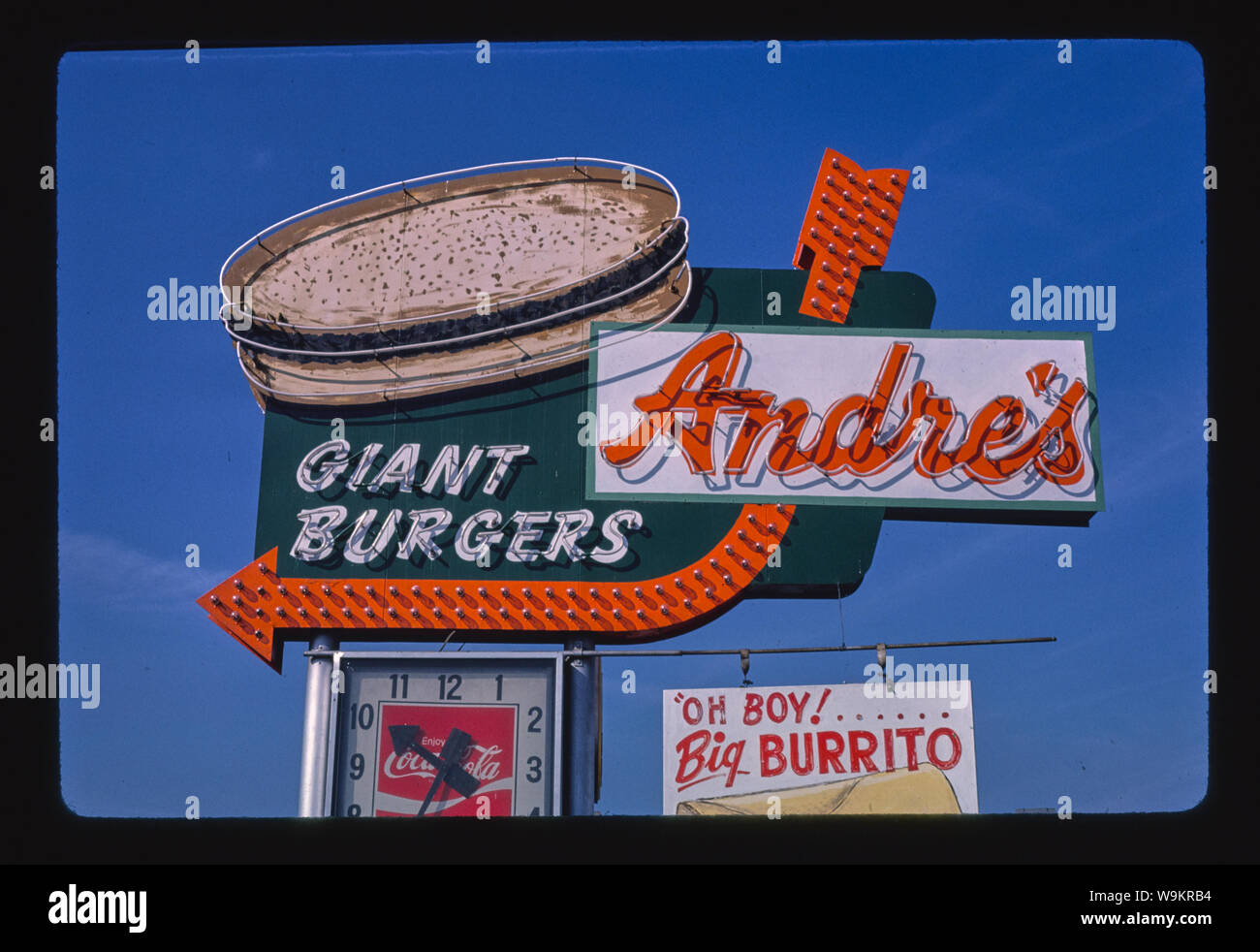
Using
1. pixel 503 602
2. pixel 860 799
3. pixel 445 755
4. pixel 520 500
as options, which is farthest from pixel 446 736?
pixel 860 799

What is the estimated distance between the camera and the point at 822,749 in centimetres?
1310

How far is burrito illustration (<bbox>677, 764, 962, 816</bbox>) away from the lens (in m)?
12.9

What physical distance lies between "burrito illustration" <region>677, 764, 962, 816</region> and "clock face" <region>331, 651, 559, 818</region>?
1505 millimetres

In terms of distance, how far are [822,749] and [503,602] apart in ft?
10.2

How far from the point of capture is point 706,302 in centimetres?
1409

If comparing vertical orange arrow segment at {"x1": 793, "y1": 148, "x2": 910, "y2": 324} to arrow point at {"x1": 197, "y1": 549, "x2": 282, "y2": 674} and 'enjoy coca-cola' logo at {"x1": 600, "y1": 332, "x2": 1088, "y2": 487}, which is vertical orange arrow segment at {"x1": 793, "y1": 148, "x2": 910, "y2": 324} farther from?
arrow point at {"x1": 197, "y1": 549, "x2": 282, "y2": 674}

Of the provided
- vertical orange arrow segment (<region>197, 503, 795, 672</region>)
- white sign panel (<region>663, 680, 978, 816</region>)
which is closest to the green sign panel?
vertical orange arrow segment (<region>197, 503, 795, 672</region>)

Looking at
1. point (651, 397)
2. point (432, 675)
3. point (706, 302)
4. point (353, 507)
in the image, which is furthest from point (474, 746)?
point (706, 302)

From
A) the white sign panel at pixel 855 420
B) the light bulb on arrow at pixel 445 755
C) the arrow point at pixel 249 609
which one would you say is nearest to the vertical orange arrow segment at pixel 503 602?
the arrow point at pixel 249 609

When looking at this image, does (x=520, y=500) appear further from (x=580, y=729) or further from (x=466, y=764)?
(x=466, y=764)

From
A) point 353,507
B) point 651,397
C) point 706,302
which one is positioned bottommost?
point 353,507

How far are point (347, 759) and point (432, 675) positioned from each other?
1.03m

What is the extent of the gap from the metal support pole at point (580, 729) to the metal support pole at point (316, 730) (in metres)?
2.12

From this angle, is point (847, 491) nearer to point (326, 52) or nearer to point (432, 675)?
point (432, 675)
